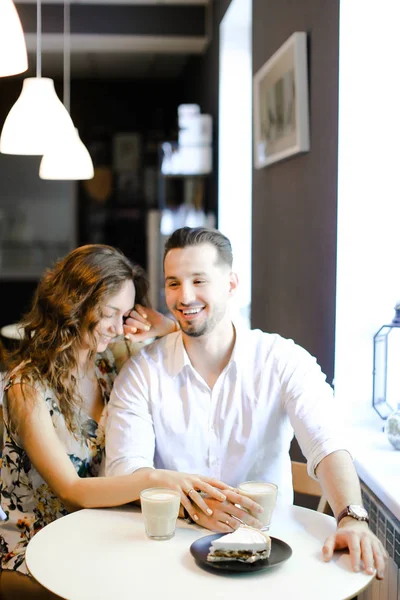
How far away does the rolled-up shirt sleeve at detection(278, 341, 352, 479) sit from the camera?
6.28ft

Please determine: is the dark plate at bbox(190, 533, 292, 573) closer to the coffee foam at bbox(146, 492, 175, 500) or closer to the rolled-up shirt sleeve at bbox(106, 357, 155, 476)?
the coffee foam at bbox(146, 492, 175, 500)

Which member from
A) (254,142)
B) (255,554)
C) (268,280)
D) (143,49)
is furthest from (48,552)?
(143,49)

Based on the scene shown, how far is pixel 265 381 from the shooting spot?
82.7 inches

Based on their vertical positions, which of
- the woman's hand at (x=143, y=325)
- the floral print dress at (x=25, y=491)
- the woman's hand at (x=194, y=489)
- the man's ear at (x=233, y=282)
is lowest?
the floral print dress at (x=25, y=491)

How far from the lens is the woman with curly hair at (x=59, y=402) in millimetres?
1914

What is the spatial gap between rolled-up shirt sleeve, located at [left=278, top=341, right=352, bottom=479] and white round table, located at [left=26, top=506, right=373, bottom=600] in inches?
10.1

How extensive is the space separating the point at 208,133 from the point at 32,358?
3.81 metres

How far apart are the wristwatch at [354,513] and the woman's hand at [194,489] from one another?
0.85ft

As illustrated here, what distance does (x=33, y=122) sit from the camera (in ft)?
9.45

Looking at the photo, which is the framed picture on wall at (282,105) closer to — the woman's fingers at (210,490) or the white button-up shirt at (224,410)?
the white button-up shirt at (224,410)

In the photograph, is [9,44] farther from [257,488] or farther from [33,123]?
[257,488]

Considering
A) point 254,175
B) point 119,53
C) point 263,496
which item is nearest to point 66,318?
point 263,496

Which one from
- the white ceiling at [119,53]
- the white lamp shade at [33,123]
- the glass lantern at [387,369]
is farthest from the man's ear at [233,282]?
the white ceiling at [119,53]

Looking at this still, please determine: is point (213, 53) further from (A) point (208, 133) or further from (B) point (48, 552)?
(B) point (48, 552)
